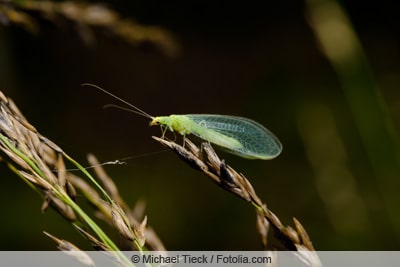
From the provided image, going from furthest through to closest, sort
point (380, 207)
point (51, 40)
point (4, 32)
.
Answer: point (51, 40) < point (4, 32) < point (380, 207)

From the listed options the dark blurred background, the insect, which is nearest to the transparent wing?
the insect

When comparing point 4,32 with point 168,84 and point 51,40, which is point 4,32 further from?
point 168,84

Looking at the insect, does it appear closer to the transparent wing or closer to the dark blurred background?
the transparent wing

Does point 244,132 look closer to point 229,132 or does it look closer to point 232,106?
point 229,132

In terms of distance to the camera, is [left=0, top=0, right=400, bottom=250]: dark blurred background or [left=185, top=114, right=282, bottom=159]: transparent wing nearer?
[left=185, top=114, right=282, bottom=159]: transparent wing

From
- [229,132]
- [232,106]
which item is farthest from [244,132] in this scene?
[232,106]

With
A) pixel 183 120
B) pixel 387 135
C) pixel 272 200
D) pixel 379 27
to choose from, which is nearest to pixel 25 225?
pixel 272 200
